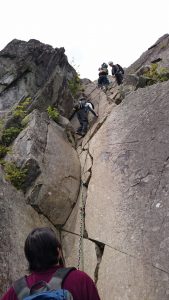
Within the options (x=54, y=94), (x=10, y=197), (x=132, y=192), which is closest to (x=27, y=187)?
(x=10, y=197)

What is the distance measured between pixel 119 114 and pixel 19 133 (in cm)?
379

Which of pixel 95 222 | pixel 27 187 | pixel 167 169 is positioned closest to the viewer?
pixel 167 169

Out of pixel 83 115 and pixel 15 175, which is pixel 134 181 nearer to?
pixel 15 175

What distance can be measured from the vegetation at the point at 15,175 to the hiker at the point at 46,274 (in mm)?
8360

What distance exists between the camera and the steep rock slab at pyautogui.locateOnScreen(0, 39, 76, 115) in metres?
19.6

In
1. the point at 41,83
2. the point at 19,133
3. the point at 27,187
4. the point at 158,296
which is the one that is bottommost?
the point at 158,296

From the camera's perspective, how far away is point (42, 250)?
479 centimetres

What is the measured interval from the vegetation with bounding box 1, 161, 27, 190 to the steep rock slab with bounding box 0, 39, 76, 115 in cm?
510

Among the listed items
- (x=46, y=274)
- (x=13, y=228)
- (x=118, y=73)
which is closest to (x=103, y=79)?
(x=118, y=73)

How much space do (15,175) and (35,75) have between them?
8.78 meters

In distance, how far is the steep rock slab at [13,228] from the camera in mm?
10383

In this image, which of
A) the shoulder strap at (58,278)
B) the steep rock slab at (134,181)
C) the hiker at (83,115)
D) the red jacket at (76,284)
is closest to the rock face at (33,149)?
the hiker at (83,115)

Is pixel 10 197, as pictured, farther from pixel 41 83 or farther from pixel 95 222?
pixel 41 83

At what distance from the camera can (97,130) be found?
1686cm
